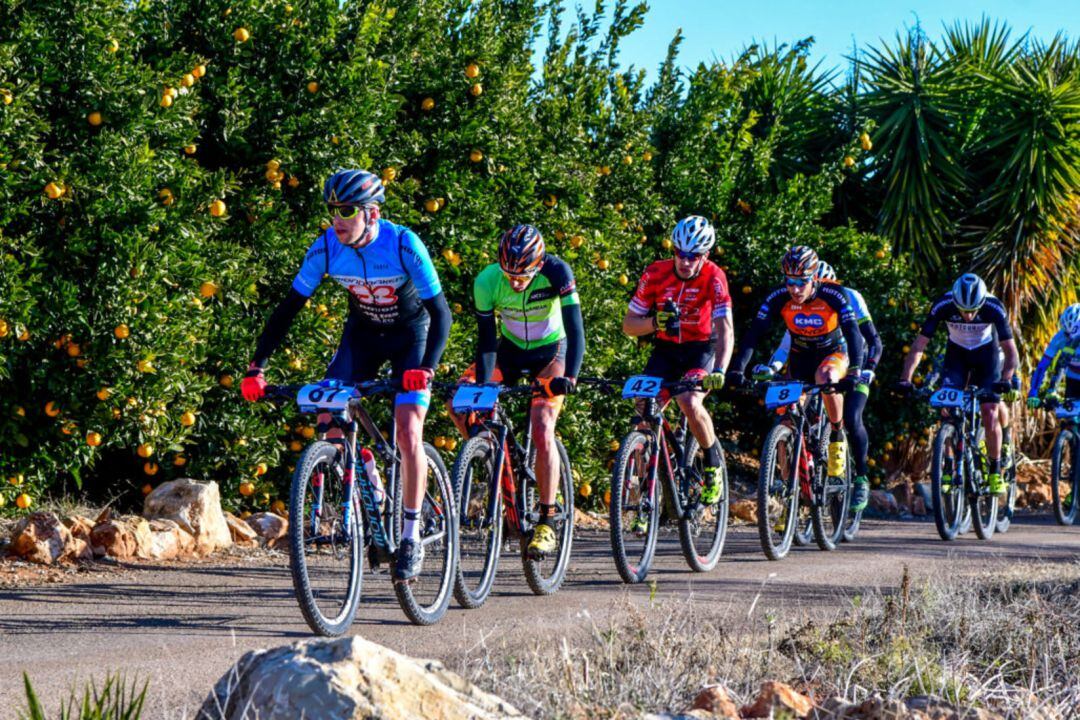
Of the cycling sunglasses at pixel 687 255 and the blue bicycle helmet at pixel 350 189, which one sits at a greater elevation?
the cycling sunglasses at pixel 687 255

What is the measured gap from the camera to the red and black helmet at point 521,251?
7598mm

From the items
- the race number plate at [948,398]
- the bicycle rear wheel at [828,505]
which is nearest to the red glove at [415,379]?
the bicycle rear wheel at [828,505]

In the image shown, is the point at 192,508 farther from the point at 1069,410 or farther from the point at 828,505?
the point at 1069,410

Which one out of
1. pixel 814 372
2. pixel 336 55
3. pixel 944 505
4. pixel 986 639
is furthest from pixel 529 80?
pixel 986 639

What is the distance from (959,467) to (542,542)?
18.8ft

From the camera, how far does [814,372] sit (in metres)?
10.9

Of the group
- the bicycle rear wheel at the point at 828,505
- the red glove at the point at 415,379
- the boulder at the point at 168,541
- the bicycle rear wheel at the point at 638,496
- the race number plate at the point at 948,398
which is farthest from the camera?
the race number plate at the point at 948,398

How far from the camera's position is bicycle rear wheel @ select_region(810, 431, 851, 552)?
10.5 m

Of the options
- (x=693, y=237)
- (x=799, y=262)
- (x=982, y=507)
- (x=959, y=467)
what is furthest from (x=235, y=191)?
(x=982, y=507)

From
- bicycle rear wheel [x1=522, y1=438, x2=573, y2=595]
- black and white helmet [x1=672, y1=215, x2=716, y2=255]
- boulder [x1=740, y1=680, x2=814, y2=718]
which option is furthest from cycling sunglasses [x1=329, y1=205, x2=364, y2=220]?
boulder [x1=740, y1=680, x2=814, y2=718]

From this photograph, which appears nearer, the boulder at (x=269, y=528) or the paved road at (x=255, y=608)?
the paved road at (x=255, y=608)

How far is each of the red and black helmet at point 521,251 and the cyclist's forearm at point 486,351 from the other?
1.17 ft

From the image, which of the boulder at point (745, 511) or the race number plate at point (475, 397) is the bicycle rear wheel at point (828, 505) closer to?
the boulder at point (745, 511)

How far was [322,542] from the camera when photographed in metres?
6.16
